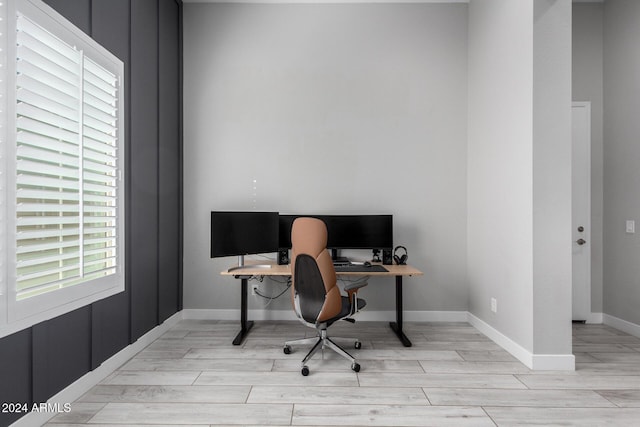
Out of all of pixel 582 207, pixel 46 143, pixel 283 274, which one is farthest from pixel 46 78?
pixel 582 207

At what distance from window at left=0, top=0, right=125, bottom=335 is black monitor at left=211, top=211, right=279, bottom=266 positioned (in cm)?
94

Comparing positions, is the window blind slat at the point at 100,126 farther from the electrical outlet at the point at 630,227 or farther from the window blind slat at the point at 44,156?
the electrical outlet at the point at 630,227

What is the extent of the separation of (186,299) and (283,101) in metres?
2.42

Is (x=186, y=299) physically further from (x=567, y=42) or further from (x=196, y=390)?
(x=567, y=42)

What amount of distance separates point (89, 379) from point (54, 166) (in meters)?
1.40

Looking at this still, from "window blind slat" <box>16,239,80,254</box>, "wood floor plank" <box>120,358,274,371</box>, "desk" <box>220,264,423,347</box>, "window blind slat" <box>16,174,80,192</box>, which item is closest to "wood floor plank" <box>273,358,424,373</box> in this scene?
"wood floor plank" <box>120,358,274,371</box>

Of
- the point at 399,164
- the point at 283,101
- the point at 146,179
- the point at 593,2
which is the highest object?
the point at 593,2

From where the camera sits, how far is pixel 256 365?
2.70 m

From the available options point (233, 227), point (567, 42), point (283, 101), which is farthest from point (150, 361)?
point (567, 42)

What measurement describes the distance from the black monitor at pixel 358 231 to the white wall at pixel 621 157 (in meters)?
2.31

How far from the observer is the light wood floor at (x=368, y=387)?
201 cm

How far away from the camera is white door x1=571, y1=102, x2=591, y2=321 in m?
3.77

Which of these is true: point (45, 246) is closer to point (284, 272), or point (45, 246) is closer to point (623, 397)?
point (284, 272)

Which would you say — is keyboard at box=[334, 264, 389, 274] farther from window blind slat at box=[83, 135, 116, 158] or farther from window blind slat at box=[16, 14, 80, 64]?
window blind slat at box=[16, 14, 80, 64]
